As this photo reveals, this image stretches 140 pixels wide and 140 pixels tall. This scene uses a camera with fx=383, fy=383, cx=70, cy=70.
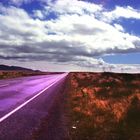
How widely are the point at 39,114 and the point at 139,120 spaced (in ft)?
12.9

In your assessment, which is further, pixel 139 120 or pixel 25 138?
pixel 139 120

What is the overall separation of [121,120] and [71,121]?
1783mm

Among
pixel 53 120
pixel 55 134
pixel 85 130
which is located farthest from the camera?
pixel 53 120

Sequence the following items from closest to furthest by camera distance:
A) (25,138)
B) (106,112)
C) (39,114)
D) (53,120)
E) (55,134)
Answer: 1. (25,138)
2. (55,134)
3. (53,120)
4. (39,114)
5. (106,112)

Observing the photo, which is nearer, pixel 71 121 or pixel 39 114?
pixel 71 121

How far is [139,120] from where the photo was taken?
13.6 m

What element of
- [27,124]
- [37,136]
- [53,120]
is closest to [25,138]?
[37,136]

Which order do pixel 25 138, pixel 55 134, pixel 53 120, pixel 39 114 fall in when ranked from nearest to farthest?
pixel 25 138, pixel 55 134, pixel 53 120, pixel 39 114

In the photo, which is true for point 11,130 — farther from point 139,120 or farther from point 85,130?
point 139,120

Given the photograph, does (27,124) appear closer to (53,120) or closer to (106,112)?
(53,120)

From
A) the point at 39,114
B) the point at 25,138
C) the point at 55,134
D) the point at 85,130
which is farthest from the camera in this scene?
the point at 39,114

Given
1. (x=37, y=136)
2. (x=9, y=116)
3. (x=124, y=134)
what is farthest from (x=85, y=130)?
(x=9, y=116)

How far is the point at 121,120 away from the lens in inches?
536

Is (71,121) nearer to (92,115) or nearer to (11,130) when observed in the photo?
(92,115)
